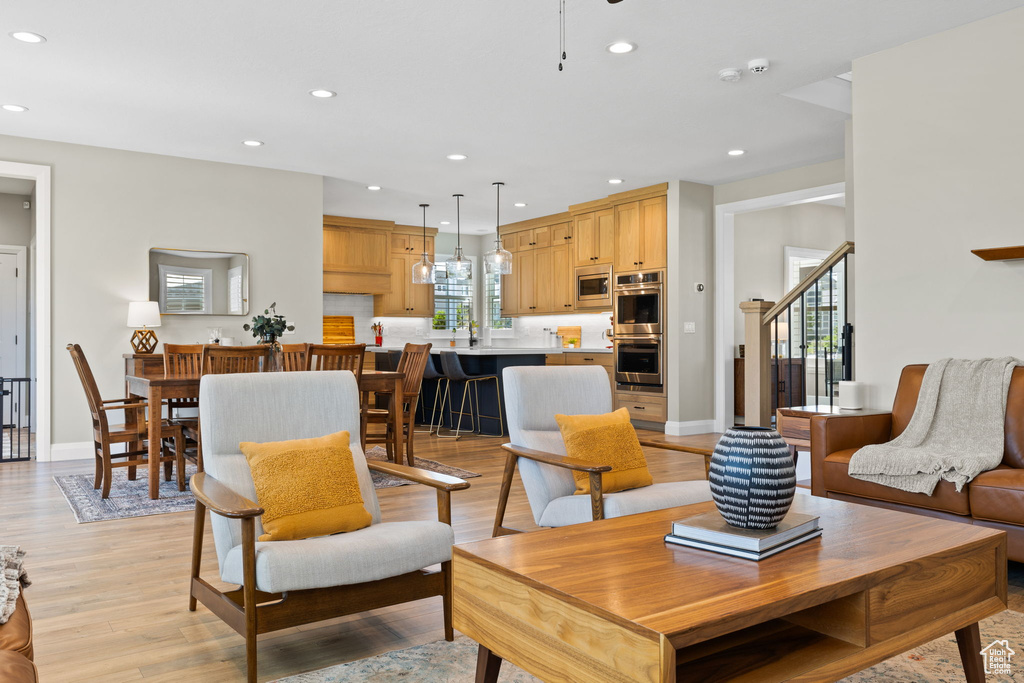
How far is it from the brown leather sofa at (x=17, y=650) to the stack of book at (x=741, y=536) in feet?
4.53

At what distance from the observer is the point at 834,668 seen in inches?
62.6

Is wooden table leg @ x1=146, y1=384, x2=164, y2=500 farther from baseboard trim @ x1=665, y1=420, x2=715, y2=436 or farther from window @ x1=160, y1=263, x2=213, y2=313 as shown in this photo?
baseboard trim @ x1=665, y1=420, x2=715, y2=436

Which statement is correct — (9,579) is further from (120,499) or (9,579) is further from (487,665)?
(120,499)

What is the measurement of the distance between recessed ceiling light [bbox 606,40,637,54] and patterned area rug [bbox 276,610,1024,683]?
10.7 ft

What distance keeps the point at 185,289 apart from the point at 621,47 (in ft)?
15.0

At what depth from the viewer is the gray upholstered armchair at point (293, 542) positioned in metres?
2.09

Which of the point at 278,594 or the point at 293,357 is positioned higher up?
the point at 293,357

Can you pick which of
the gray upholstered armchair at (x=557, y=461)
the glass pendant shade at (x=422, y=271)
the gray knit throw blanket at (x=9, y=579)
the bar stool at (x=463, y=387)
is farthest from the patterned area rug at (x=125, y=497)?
the glass pendant shade at (x=422, y=271)

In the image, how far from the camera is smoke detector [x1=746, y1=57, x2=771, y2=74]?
4.46 m

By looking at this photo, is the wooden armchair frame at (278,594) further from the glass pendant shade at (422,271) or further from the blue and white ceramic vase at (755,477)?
A: the glass pendant shade at (422,271)

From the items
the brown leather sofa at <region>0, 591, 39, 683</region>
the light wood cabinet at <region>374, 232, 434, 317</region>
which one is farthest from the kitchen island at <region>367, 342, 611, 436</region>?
the brown leather sofa at <region>0, 591, 39, 683</region>

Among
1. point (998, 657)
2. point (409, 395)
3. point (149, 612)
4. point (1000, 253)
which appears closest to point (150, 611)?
point (149, 612)

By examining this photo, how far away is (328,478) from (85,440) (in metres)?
4.90

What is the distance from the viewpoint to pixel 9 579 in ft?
5.31
